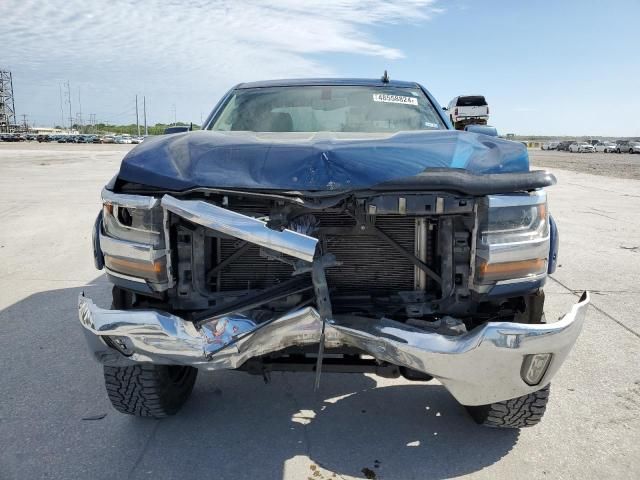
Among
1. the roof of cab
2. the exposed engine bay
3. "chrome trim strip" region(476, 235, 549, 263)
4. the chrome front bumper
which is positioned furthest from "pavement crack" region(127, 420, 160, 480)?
→ the roof of cab

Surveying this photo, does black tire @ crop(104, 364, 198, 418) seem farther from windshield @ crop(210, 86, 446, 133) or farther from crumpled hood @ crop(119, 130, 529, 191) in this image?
windshield @ crop(210, 86, 446, 133)

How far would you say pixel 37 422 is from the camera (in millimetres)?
2994

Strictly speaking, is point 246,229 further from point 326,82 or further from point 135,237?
point 326,82

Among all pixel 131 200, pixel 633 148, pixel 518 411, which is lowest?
pixel 633 148

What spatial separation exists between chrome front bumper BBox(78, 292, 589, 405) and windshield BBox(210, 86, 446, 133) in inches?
72.3

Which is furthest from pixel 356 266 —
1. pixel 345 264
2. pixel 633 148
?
pixel 633 148

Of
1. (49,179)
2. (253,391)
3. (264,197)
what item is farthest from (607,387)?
(49,179)

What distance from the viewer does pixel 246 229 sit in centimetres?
222

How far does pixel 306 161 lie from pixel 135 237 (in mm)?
817

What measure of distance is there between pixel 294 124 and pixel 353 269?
5.04 feet

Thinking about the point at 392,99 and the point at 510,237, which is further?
the point at 392,99

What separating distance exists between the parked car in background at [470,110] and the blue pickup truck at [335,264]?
24634 millimetres

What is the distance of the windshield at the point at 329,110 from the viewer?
12.7 ft

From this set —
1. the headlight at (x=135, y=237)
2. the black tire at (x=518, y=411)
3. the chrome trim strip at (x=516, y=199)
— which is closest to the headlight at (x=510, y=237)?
the chrome trim strip at (x=516, y=199)
